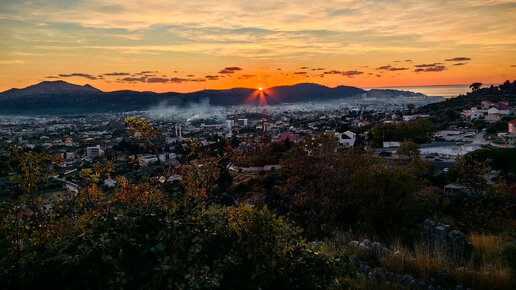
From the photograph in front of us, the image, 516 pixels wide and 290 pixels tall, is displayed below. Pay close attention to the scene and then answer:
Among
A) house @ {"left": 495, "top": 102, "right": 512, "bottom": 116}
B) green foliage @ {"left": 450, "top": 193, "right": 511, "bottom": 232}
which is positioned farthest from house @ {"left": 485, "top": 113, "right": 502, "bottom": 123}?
green foliage @ {"left": 450, "top": 193, "right": 511, "bottom": 232}

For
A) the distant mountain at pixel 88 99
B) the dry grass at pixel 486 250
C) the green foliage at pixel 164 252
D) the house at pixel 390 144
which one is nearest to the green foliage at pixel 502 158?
the house at pixel 390 144

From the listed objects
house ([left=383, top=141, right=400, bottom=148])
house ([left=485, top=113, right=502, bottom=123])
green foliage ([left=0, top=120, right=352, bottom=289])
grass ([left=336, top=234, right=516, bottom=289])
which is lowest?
house ([left=383, top=141, right=400, bottom=148])

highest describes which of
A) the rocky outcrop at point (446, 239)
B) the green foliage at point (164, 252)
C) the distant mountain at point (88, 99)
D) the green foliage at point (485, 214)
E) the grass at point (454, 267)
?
the distant mountain at point (88, 99)

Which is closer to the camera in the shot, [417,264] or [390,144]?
[417,264]

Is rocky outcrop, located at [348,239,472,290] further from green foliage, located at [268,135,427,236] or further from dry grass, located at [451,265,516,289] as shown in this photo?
green foliage, located at [268,135,427,236]

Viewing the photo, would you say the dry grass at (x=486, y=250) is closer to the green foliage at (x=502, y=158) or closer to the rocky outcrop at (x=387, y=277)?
the rocky outcrop at (x=387, y=277)

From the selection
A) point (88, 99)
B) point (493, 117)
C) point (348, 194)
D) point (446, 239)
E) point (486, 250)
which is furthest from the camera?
point (88, 99)

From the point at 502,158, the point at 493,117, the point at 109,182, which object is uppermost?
the point at 493,117

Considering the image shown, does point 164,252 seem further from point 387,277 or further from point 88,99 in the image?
point 88,99

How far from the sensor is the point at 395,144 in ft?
111

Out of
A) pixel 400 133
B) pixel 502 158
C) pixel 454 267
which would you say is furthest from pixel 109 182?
pixel 400 133

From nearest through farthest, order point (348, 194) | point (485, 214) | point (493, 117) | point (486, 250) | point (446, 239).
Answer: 1. point (486, 250)
2. point (446, 239)
3. point (348, 194)
4. point (485, 214)
5. point (493, 117)

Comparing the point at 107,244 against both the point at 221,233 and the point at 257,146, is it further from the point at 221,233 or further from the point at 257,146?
the point at 257,146

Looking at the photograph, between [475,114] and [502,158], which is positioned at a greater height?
[475,114]
